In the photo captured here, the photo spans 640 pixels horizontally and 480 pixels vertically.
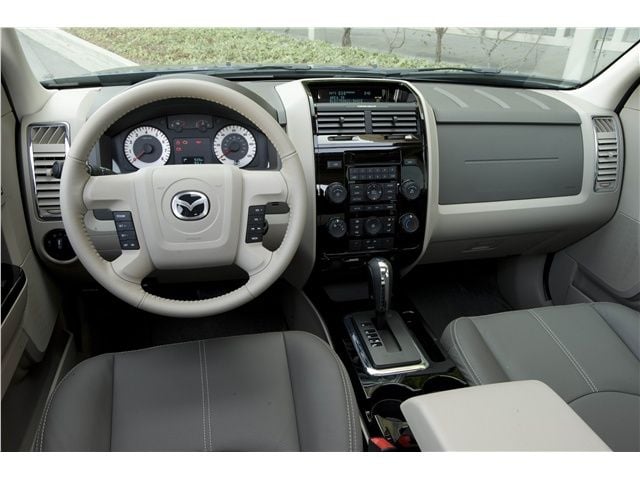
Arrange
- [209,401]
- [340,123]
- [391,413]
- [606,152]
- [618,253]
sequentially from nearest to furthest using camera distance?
[209,401] < [391,413] < [340,123] < [606,152] < [618,253]

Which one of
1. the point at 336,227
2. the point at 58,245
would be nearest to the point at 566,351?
the point at 336,227

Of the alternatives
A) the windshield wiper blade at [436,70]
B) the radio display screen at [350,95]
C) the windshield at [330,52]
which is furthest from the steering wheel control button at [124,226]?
the windshield wiper blade at [436,70]

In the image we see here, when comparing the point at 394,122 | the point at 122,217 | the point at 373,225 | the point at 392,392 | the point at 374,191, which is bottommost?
the point at 392,392

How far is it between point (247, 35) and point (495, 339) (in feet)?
3.99

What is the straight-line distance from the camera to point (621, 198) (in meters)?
1.87

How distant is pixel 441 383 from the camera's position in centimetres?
140

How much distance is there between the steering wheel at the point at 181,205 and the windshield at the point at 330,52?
0.41 meters

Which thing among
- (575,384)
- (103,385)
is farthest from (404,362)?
(103,385)

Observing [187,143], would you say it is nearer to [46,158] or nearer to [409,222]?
[46,158]

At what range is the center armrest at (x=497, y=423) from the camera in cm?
68

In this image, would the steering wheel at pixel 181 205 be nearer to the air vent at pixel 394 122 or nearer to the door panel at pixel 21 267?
the door panel at pixel 21 267

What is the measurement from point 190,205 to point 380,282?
2.14 ft

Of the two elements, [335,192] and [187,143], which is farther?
[335,192]

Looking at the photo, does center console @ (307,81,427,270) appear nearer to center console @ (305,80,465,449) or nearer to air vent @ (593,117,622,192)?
center console @ (305,80,465,449)
